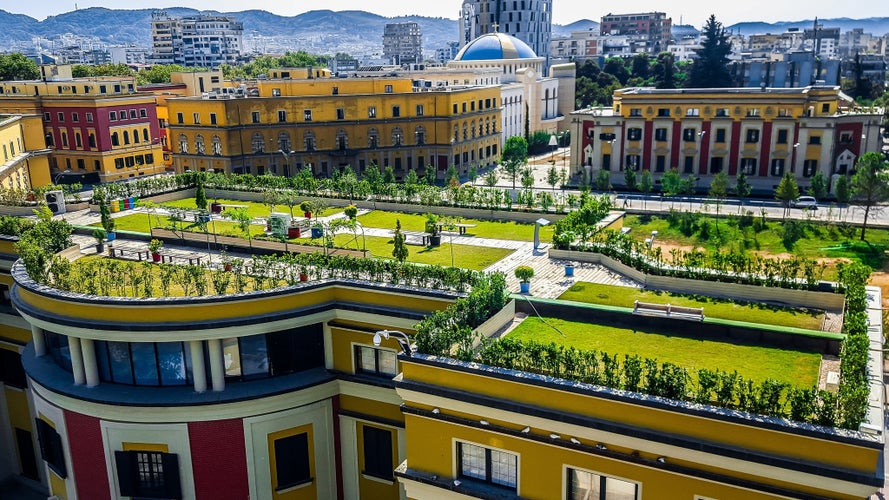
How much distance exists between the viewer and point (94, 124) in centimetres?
7700

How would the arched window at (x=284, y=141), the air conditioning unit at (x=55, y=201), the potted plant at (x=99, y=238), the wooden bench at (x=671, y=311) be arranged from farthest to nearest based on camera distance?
the arched window at (x=284, y=141) → the air conditioning unit at (x=55, y=201) → the potted plant at (x=99, y=238) → the wooden bench at (x=671, y=311)

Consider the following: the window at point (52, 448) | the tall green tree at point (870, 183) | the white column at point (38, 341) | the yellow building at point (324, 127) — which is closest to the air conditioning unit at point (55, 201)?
the white column at point (38, 341)

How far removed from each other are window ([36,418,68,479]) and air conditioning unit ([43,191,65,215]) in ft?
68.2

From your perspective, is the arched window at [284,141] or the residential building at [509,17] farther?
the residential building at [509,17]

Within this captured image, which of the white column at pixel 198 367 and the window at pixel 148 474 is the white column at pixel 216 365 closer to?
the white column at pixel 198 367

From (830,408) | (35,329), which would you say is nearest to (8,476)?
(35,329)

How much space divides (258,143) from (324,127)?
286 inches

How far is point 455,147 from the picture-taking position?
82.4 meters

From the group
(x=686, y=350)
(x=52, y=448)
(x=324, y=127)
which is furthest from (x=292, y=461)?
(x=324, y=127)

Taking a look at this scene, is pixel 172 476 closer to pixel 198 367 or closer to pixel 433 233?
pixel 198 367

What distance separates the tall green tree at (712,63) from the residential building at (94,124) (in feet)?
263

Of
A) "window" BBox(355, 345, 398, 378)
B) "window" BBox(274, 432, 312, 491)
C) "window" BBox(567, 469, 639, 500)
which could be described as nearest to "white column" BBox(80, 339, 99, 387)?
"window" BBox(274, 432, 312, 491)

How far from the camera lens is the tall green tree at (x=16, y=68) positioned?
358 feet

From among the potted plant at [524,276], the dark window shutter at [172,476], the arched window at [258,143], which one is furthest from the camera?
the arched window at [258,143]
